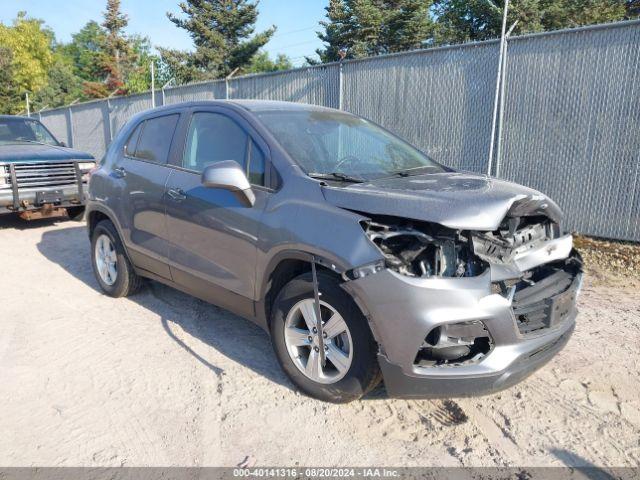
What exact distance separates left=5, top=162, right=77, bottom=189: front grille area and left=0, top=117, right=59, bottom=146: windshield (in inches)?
58.1

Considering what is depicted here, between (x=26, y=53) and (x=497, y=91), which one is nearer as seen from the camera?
(x=497, y=91)

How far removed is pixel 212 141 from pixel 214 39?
106 ft

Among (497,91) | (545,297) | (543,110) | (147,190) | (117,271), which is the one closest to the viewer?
(545,297)

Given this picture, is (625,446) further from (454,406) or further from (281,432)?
(281,432)

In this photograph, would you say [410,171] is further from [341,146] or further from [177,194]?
[177,194]

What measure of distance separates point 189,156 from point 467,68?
215 inches

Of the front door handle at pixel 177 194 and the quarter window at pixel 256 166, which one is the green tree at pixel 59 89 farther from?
the quarter window at pixel 256 166

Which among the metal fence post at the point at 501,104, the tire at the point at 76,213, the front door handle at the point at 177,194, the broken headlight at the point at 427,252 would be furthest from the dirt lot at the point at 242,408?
the tire at the point at 76,213

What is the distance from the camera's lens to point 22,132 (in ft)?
30.4

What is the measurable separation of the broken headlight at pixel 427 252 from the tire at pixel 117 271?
9.74ft

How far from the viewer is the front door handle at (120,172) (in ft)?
15.1

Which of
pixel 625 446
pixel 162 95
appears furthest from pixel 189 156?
pixel 162 95

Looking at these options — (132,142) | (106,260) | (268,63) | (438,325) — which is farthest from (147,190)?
(268,63)

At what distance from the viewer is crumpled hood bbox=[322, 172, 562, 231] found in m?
2.52
